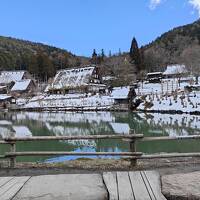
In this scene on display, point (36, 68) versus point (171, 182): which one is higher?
point (36, 68)

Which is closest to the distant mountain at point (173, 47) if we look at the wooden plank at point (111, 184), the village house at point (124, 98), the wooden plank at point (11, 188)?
the village house at point (124, 98)

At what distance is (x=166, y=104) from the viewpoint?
50.8m

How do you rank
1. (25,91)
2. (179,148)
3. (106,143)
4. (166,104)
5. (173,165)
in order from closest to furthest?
(173,165) < (179,148) < (106,143) < (166,104) < (25,91)

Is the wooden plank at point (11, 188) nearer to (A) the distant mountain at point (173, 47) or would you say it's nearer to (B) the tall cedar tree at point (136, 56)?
(A) the distant mountain at point (173, 47)

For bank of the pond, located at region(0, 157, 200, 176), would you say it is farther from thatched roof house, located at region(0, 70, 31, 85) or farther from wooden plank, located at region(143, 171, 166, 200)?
thatched roof house, located at region(0, 70, 31, 85)

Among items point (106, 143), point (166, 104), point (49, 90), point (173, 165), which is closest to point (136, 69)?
point (49, 90)

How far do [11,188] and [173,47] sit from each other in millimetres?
102976

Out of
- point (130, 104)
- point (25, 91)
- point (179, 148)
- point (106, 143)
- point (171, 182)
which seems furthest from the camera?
point (25, 91)

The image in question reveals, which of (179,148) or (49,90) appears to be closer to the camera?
(179,148)

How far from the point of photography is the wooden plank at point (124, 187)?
187 inches

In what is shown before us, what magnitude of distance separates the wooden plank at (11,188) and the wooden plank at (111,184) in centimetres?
124

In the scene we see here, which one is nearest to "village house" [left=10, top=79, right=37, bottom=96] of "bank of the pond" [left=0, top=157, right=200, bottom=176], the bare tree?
the bare tree

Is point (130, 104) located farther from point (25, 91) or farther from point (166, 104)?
point (25, 91)

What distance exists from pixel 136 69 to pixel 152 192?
257 feet
